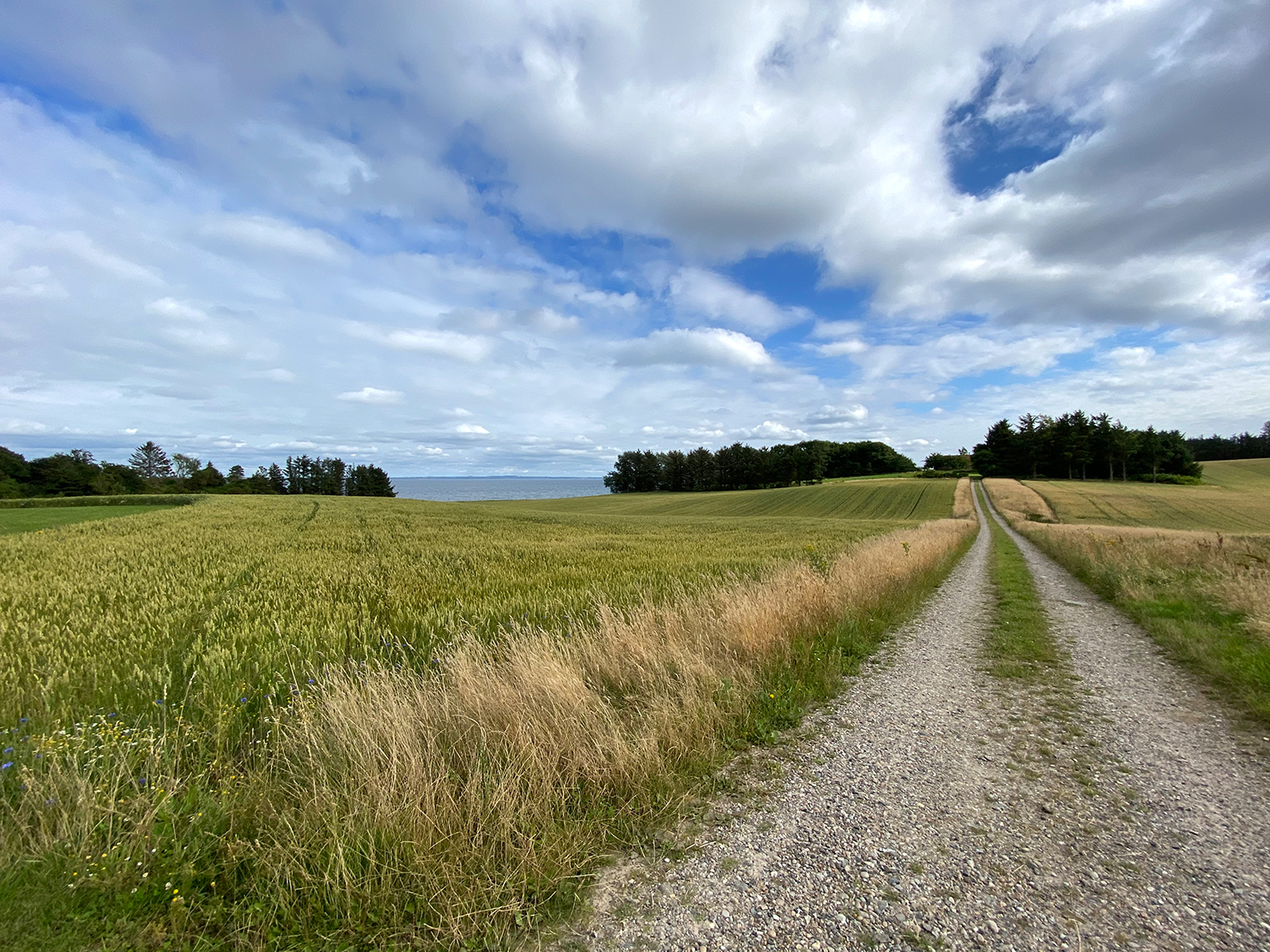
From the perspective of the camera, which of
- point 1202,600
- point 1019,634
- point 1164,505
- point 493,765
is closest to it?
point 493,765

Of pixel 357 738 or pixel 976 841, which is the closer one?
pixel 976 841

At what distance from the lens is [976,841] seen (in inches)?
130

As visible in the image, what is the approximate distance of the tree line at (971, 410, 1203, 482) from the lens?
8175 cm

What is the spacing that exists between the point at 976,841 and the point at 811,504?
227ft

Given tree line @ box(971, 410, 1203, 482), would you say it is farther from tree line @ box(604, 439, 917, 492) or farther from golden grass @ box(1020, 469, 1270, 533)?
tree line @ box(604, 439, 917, 492)

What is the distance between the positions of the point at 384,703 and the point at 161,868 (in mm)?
1661

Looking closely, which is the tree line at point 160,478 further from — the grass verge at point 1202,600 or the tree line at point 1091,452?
the tree line at point 1091,452

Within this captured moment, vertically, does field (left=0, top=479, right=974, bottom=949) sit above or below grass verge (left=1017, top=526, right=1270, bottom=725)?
above

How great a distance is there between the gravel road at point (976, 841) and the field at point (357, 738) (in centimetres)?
52

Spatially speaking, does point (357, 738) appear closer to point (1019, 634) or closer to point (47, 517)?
point (1019, 634)

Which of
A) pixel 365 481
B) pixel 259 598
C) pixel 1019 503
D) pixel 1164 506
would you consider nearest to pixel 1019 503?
pixel 1019 503

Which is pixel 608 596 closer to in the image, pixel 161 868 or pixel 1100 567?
pixel 161 868

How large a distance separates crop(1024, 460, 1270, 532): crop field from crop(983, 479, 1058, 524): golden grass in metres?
1.16

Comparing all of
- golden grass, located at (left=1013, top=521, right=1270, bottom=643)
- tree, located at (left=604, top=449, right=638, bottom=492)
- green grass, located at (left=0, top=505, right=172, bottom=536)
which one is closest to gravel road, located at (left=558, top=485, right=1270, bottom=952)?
golden grass, located at (left=1013, top=521, right=1270, bottom=643)
